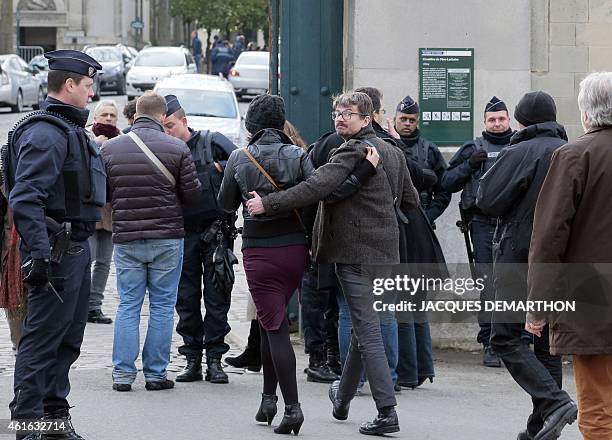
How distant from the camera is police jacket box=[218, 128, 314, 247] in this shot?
7.54 meters

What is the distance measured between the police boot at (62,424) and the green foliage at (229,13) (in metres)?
61.7

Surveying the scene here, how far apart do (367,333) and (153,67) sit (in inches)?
1397

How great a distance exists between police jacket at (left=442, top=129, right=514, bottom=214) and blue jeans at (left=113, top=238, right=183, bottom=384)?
83.4 inches

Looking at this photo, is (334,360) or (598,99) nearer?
(598,99)

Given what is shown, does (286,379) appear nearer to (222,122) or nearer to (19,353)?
(19,353)

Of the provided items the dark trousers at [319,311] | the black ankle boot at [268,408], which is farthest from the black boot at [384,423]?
the dark trousers at [319,311]

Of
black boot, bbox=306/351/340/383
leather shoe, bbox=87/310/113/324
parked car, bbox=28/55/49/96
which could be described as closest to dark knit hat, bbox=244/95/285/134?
black boot, bbox=306/351/340/383

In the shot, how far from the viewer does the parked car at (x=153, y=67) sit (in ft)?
133

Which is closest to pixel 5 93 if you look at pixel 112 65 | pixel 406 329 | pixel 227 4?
pixel 112 65

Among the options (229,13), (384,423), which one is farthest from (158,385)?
(229,13)

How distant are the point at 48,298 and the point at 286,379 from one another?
1471 mm

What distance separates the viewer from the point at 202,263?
9.15 m

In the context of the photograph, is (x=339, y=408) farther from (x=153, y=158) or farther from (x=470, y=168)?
(x=470, y=168)

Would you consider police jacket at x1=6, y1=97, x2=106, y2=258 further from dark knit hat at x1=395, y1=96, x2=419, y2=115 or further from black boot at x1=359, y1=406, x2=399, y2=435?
dark knit hat at x1=395, y1=96, x2=419, y2=115
